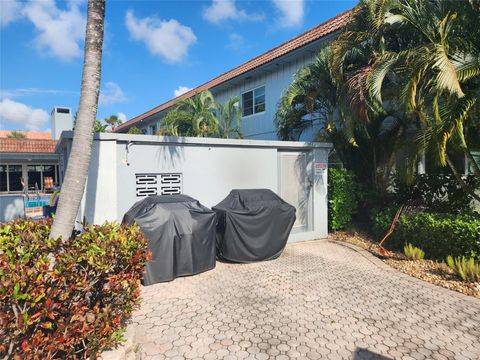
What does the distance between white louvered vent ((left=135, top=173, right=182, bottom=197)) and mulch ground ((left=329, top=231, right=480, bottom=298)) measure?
→ 5.04 m

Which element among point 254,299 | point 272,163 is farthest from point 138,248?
point 272,163

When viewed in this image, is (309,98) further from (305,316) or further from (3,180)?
(3,180)

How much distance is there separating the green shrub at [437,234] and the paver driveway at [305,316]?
4.07 ft

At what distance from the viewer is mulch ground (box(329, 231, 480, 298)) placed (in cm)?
548

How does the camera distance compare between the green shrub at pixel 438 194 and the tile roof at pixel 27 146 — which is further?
the tile roof at pixel 27 146

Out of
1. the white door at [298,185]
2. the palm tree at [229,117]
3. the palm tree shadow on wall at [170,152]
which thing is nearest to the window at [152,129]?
the palm tree at [229,117]

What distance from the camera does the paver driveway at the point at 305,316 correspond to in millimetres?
3668

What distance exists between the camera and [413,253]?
6918 millimetres

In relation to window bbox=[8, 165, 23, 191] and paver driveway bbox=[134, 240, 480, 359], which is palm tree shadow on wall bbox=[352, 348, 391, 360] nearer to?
paver driveway bbox=[134, 240, 480, 359]

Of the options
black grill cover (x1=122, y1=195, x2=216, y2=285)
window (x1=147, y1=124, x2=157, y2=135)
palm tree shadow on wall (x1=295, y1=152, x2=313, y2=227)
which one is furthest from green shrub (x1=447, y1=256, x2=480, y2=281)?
window (x1=147, y1=124, x2=157, y2=135)

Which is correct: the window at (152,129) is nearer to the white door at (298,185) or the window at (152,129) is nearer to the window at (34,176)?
the window at (34,176)

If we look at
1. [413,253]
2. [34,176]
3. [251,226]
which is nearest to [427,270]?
[413,253]

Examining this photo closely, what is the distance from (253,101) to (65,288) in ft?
43.8

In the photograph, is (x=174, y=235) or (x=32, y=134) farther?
(x=32, y=134)
